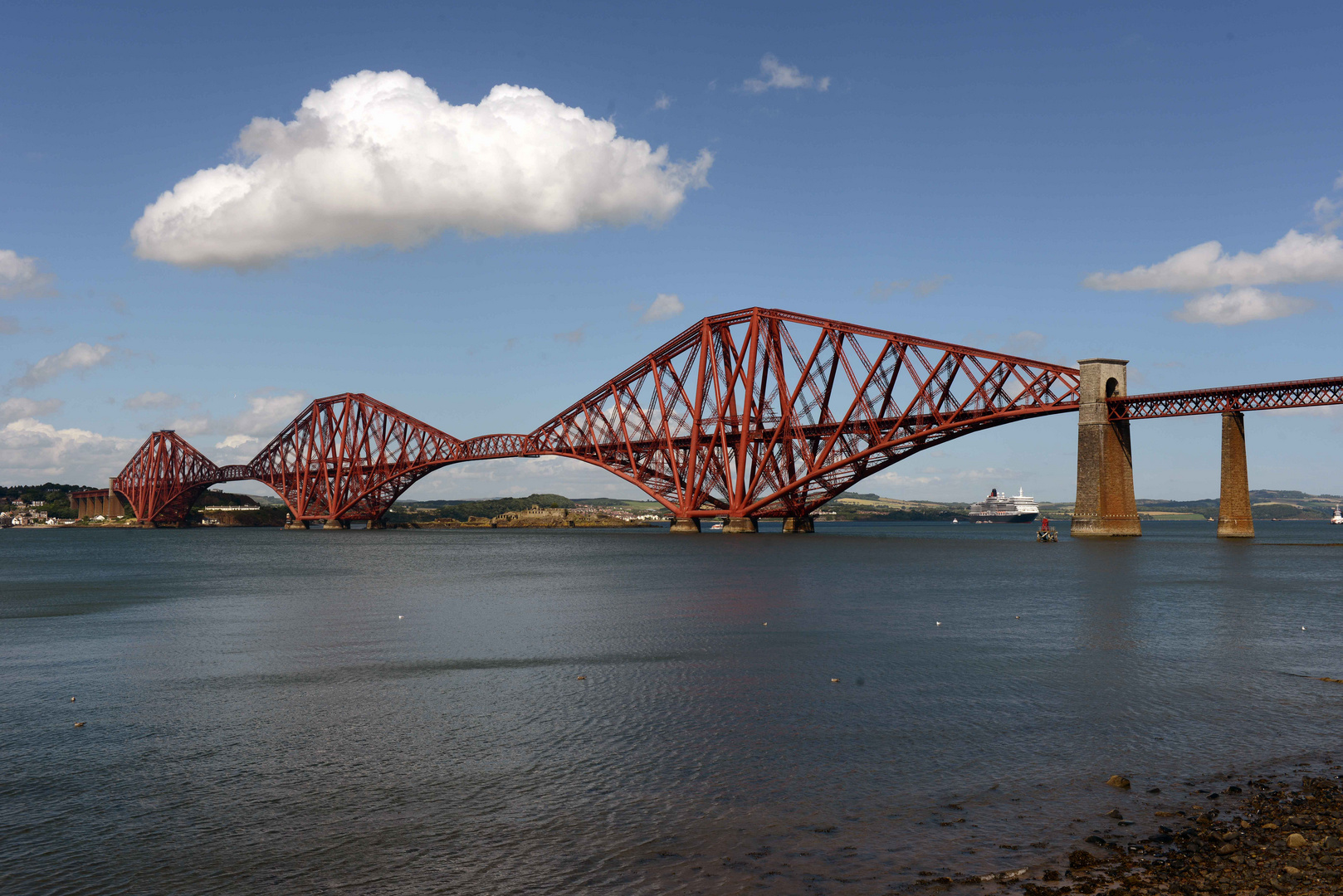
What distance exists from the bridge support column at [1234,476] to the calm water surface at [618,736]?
48184 millimetres

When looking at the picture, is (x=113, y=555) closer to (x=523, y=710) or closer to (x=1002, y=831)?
(x=523, y=710)

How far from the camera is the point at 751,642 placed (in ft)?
89.7

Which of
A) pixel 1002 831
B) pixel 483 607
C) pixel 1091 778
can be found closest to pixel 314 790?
pixel 1002 831

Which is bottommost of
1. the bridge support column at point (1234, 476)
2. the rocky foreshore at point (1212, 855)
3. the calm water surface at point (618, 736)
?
the calm water surface at point (618, 736)

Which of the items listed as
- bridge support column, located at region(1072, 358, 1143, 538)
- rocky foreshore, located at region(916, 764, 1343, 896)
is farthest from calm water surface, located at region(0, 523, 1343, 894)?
bridge support column, located at region(1072, 358, 1143, 538)

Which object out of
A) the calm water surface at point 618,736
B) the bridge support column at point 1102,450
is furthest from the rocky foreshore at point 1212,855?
the bridge support column at point 1102,450

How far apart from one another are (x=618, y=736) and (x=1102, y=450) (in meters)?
75.4

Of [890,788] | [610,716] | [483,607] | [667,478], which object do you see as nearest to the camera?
[890,788]

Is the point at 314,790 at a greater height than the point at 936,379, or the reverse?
the point at 936,379

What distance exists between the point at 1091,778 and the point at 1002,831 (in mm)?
2875

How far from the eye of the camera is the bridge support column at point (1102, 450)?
81938mm

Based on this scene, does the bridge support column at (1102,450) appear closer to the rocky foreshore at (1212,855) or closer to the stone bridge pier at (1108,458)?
the stone bridge pier at (1108,458)

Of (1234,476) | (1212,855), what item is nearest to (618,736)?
(1212,855)

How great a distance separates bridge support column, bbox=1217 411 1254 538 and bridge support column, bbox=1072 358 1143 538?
726 centimetres
